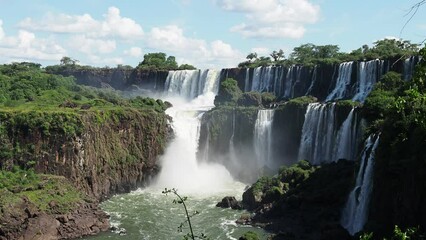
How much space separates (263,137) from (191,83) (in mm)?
23945

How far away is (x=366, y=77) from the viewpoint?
5419cm

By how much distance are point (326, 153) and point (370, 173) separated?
14824mm

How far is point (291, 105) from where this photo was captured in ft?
169

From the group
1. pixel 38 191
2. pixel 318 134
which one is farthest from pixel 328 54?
pixel 38 191

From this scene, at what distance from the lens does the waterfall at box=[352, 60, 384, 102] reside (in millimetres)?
53125

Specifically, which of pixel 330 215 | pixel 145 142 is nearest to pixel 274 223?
pixel 330 215

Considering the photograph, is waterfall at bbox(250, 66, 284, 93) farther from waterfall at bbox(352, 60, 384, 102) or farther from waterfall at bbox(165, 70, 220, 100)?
waterfall at bbox(352, 60, 384, 102)

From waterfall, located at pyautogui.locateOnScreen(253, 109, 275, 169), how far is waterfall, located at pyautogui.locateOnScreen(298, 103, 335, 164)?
4494mm

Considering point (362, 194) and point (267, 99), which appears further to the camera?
point (267, 99)

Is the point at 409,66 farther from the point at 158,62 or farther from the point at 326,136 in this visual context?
the point at 158,62

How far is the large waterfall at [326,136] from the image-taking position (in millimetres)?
43625

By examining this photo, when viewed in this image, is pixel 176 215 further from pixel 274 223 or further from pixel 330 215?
pixel 330 215

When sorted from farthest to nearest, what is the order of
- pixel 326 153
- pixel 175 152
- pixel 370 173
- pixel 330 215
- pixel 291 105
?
pixel 175 152
pixel 291 105
pixel 326 153
pixel 330 215
pixel 370 173

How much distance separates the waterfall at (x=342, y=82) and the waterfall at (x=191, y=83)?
20.0 m
